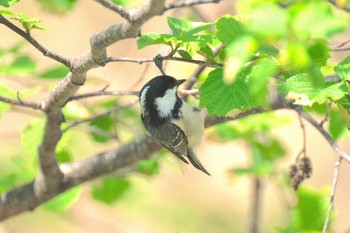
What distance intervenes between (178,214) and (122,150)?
2.73 m

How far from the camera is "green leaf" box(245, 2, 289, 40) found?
0.82 m

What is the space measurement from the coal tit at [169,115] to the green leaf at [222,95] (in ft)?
2.08

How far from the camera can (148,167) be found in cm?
238

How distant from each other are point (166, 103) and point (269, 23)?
54.1 inches

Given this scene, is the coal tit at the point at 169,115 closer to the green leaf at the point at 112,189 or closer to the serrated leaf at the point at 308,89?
the green leaf at the point at 112,189

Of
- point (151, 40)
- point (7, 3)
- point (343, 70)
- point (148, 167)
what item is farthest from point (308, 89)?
point (148, 167)

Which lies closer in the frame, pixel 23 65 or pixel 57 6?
pixel 23 65

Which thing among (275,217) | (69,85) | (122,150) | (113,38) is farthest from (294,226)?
(275,217)

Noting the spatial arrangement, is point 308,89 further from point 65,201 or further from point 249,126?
point 65,201

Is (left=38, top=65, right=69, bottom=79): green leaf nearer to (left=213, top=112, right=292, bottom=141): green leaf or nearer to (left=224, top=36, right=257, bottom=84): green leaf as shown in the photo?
(left=213, top=112, right=292, bottom=141): green leaf

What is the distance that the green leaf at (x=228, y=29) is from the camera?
125 centimetres

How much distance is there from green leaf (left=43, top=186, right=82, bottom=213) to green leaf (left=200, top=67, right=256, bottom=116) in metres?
1.04

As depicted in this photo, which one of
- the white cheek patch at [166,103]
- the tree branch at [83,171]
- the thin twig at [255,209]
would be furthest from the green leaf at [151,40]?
the thin twig at [255,209]

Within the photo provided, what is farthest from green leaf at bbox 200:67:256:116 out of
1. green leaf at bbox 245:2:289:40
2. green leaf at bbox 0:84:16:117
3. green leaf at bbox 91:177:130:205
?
green leaf at bbox 91:177:130:205
